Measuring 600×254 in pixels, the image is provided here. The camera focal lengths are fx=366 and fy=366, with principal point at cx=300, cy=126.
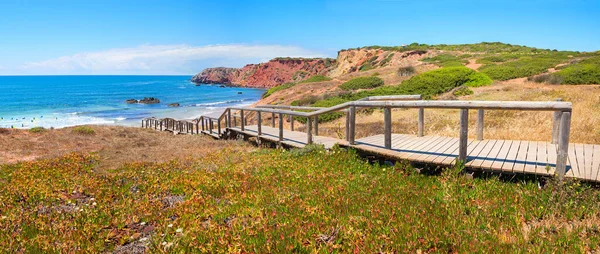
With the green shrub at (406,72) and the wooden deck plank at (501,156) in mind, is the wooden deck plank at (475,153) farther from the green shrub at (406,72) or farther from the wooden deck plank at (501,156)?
the green shrub at (406,72)

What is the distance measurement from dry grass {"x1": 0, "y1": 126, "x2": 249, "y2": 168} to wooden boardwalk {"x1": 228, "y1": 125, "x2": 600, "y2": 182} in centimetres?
589

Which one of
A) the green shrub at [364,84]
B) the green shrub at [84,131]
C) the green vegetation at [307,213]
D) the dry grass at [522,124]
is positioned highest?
the green shrub at [364,84]

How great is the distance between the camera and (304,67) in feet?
428

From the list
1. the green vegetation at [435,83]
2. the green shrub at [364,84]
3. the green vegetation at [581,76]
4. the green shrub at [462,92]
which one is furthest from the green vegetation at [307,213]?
the green shrub at [364,84]

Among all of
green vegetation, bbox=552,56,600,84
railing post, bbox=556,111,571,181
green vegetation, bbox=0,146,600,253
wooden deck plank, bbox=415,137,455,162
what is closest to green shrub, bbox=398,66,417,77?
green vegetation, bbox=552,56,600,84

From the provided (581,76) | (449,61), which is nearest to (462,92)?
(581,76)

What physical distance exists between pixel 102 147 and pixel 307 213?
41.7 feet

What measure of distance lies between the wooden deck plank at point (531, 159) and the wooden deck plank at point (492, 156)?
0.50 metres

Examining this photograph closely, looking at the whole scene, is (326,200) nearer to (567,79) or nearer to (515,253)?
(515,253)

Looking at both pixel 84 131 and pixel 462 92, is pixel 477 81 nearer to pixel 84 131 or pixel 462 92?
pixel 462 92

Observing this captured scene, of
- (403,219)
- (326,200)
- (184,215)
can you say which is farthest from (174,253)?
(403,219)

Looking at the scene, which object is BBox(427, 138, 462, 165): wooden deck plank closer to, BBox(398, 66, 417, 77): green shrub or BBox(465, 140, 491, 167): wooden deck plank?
BBox(465, 140, 491, 167): wooden deck plank

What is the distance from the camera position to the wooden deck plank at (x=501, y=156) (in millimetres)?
6094

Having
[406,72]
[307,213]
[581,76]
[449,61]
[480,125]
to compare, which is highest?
[449,61]
